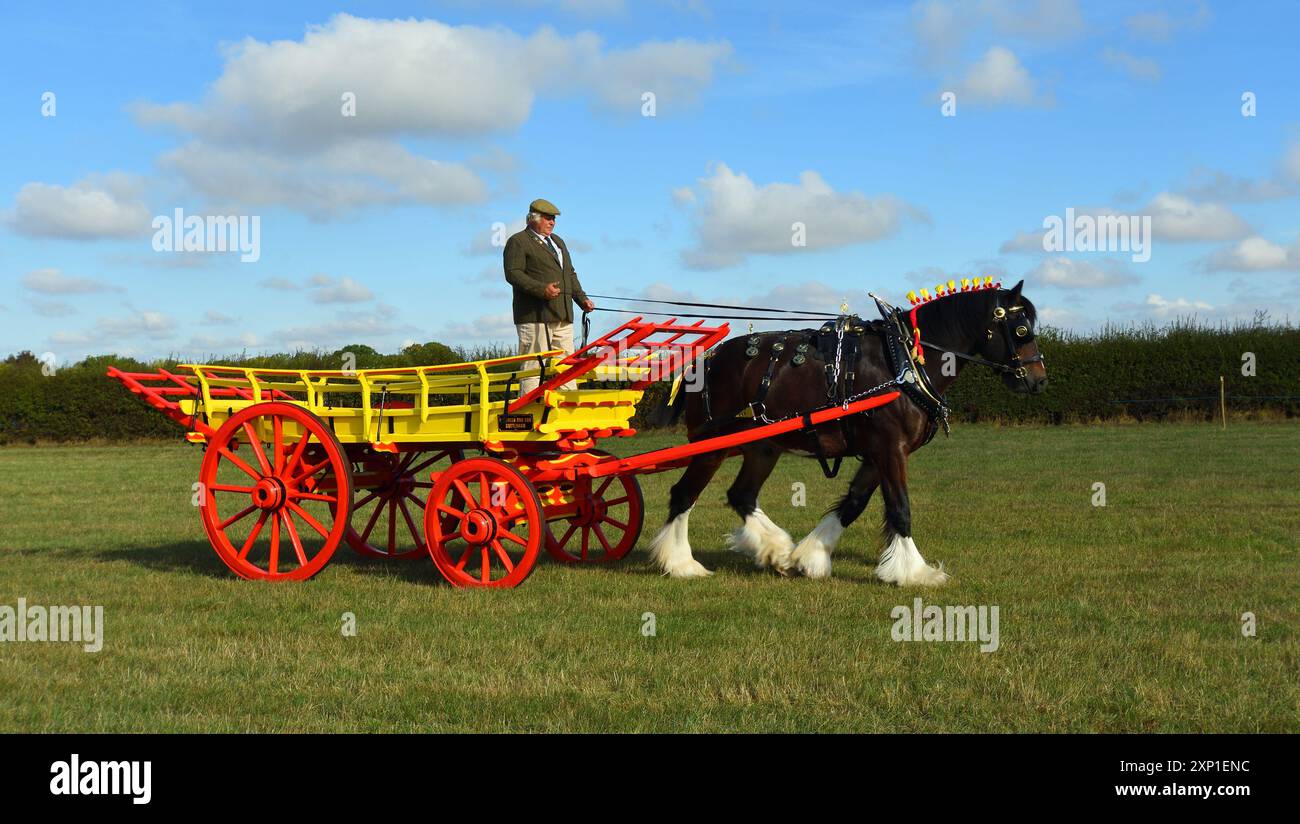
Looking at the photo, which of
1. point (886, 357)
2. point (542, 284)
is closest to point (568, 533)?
point (542, 284)

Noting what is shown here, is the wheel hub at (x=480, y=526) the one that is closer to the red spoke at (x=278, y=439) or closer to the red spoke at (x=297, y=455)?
the red spoke at (x=297, y=455)

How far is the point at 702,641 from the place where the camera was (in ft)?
23.0

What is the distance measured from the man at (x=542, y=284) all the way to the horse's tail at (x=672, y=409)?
0.89m

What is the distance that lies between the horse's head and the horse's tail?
7.81 feet

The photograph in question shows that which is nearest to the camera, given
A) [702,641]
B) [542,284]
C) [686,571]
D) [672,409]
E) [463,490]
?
[702,641]

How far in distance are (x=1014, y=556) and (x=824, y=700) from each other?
492 centimetres

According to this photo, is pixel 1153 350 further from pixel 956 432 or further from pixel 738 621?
pixel 738 621

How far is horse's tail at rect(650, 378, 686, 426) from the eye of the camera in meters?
9.88

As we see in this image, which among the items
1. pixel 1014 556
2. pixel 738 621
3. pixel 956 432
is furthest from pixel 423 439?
pixel 956 432

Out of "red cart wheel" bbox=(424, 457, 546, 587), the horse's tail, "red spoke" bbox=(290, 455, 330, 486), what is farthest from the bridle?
"red spoke" bbox=(290, 455, 330, 486)

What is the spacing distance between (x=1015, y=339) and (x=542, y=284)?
11.6 feet

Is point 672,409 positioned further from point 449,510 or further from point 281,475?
point 281,475

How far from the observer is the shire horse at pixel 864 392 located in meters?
8.83

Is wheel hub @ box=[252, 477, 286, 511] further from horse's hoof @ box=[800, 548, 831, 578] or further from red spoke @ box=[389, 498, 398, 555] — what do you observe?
horse's hoof @ box=[800, 548, 831, 578]
